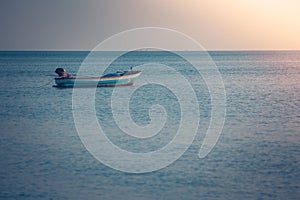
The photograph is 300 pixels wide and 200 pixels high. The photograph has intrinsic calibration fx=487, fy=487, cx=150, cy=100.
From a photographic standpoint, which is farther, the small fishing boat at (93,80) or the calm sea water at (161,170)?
the small fishing boat at (93,80)

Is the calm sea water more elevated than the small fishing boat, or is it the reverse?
the small fishing boat

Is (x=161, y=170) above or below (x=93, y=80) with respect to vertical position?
below

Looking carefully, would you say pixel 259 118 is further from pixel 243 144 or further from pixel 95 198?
pixel 95 198

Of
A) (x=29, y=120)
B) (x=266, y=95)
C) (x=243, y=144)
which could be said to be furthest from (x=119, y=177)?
(x=266, y=95)

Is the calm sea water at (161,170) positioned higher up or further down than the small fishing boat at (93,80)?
further down

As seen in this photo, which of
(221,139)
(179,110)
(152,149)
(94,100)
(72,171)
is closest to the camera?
(72,171)

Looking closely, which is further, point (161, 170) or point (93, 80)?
point (93, 80)

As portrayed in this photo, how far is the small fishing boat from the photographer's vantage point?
4541cm

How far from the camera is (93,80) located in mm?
46469

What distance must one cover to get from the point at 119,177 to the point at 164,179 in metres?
1.53

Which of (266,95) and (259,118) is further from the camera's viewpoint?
(266,95)

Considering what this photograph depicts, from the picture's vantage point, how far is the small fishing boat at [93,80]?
45.4 m

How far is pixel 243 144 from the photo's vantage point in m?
21.3

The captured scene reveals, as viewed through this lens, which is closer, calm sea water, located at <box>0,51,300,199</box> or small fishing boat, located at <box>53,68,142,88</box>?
calm sea water, located at <box>0,51,300,199</box>
